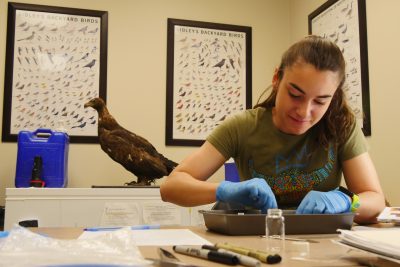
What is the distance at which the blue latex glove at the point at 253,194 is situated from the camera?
0.98m

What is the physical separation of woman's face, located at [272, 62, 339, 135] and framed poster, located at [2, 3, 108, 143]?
1.54 m

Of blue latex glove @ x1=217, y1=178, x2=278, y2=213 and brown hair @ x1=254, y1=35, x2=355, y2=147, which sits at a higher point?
brown hair @ x1=254, y1=35, x2=355, y2=147

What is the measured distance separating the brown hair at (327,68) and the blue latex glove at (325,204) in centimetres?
34

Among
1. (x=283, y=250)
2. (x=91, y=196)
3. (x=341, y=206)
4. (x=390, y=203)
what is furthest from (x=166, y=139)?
(x=283, y=250)

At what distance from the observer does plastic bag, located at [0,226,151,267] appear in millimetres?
458

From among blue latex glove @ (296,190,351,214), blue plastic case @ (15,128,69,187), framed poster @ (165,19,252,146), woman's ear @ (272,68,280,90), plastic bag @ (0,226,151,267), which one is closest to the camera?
plastic bag @ (0,226,151,267)

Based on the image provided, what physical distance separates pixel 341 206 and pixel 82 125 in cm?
183

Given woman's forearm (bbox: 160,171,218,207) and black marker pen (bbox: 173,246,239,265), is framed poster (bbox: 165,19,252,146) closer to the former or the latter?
woman's forearm (bbox: 160,171,218,207)

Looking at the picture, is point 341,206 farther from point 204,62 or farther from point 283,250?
point 204,62

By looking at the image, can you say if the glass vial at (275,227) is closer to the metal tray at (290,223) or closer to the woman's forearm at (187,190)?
the metal tray at (290,223)

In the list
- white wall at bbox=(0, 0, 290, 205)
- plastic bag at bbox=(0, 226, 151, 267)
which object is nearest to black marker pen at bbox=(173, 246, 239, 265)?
plastic bag at bbox=(0, 226, 151, 267)

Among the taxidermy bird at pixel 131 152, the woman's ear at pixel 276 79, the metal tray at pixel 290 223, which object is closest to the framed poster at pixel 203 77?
the taxidermy bird at pixel 131 152

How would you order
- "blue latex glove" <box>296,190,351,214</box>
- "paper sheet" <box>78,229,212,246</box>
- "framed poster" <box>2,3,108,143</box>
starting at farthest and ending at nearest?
"framed poster" <box>2,3,108,143</box>
"blue latex glove" <box>296,190,351,214</box>
"paper sheet" <box>78,229,212,246</box>

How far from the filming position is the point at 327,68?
1.12 meters
